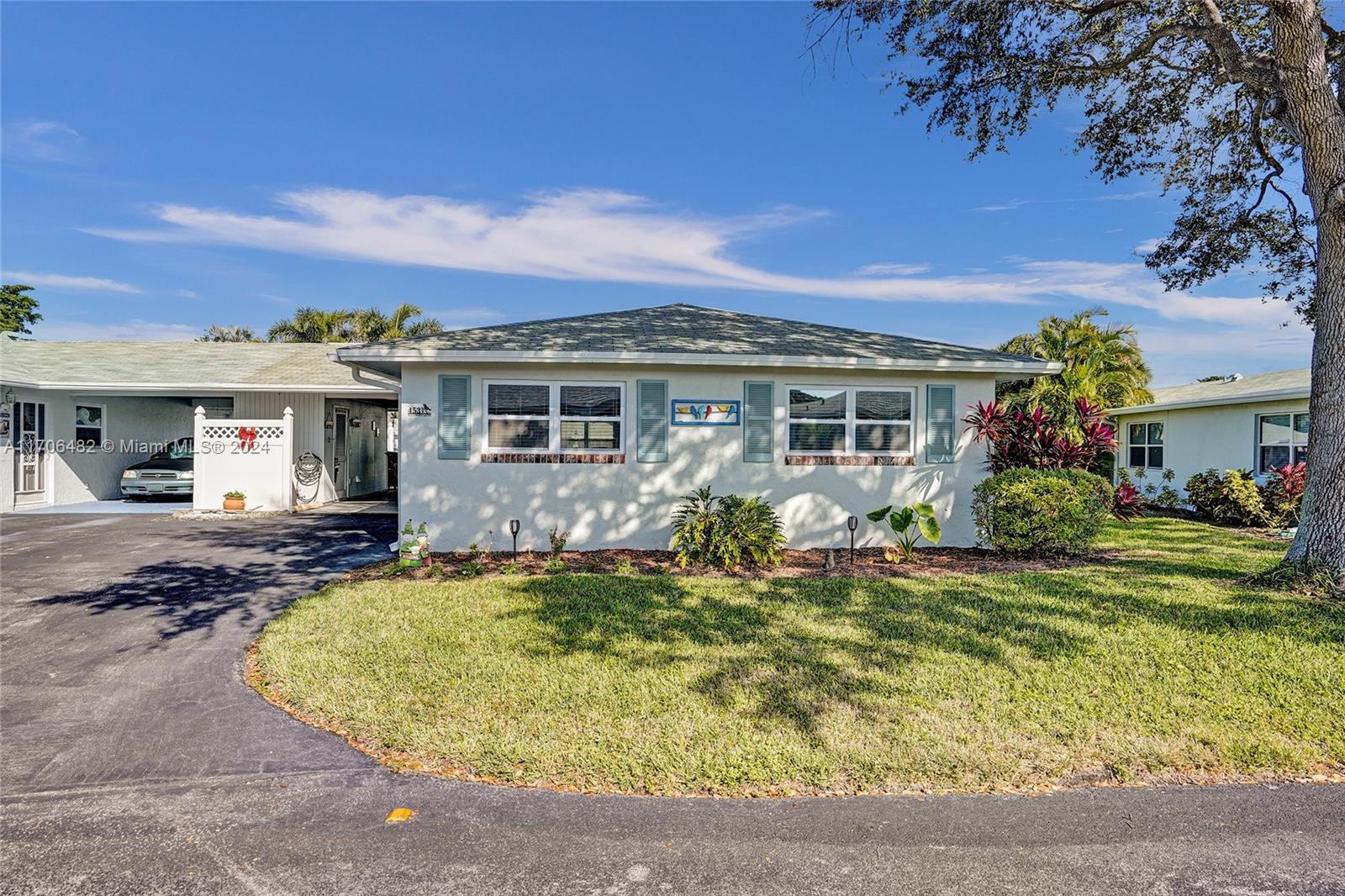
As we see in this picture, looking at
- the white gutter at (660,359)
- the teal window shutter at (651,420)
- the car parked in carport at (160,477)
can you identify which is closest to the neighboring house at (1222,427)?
the white gutter at (660,359)

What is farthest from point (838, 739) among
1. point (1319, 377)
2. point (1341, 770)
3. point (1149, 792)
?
point (1319, 377)

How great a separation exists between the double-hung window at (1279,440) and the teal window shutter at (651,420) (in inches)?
533

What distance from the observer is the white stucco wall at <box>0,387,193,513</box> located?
45.8 feet

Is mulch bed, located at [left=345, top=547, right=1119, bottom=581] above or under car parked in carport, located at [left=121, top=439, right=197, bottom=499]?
under

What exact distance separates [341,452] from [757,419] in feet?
38.6

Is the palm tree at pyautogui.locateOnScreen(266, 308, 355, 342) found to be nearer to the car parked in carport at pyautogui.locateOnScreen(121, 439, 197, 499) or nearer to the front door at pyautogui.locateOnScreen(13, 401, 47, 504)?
the car parked in carport at pyautogui.locateOnScreen(121, 439, 197, 499)

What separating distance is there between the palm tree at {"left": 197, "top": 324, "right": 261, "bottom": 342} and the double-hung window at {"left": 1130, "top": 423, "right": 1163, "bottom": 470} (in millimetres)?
41758

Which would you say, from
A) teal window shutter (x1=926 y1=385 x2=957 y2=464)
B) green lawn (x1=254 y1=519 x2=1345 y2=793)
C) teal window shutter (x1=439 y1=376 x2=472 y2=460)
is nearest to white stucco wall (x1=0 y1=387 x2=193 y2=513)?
teal window shutter (x1=439 y1=376 x2=472 y2=460)

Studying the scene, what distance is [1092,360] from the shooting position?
20.7 metres

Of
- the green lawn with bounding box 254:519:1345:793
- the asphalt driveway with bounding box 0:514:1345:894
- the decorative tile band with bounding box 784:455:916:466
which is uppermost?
the decorative tile band with bounding box 784:455:916:466

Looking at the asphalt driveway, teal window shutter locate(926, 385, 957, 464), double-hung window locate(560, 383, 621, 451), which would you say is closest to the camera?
the asphalt driveway

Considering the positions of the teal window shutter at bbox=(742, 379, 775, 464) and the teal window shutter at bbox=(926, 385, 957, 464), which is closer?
the teal window shutter at bbox=(742, 379, 775, 464)

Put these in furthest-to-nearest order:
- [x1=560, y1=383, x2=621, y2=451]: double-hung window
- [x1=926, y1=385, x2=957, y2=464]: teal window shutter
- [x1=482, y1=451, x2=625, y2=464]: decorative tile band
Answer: [x1=926, y1=385, x2=957, y2=464]: teal window shutter < [x1=560, y1=383, x2=621, y2=451]: double-hung window < [x1=482, y1=451, x2=625, y2=464]: decorative tile band

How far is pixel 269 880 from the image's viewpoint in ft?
8.50
